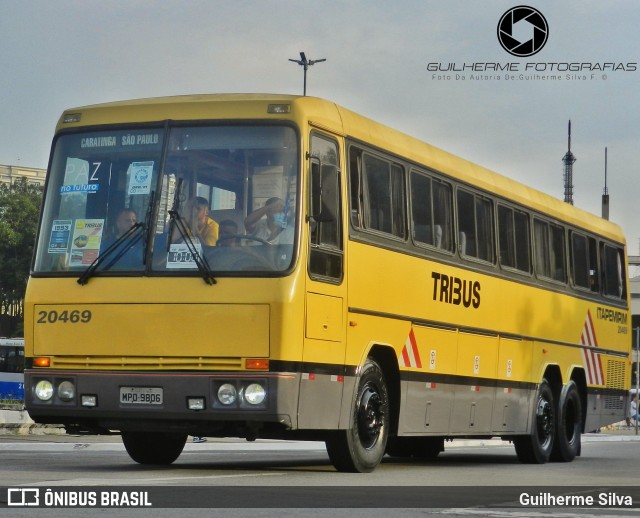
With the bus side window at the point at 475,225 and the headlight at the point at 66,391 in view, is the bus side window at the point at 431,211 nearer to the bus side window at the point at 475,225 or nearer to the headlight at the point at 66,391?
the bus side window at the point at 475,225

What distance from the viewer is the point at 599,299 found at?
2452 centimetres

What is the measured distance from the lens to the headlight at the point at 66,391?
14.4 m

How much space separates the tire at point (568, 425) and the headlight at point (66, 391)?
9.48 m

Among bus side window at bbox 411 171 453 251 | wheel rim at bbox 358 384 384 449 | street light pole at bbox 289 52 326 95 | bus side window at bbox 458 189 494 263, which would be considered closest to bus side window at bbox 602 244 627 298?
bus side window at bbox 458 189 494 263

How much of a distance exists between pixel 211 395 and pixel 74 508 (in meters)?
Result: 3.82

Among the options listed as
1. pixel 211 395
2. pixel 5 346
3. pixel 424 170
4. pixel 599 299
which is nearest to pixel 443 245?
pixel 424 170

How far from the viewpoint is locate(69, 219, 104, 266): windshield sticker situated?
47.8ft

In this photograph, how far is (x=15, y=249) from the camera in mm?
98938

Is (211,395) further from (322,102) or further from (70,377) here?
(322,102)

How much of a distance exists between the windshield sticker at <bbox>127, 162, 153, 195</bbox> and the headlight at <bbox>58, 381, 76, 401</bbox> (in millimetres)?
1851

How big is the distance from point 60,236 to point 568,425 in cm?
1037

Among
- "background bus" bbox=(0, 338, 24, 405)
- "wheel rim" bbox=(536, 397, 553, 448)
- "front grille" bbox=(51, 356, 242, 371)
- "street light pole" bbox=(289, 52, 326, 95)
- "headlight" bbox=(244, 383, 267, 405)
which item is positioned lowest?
"headlight" bbox=(244, 383, 267, 405)

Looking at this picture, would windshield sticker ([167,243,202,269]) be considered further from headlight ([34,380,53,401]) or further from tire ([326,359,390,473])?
tire ([326,359,390,473])

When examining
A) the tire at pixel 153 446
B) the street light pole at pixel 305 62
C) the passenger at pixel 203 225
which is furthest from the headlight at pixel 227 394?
the street light pole at pixel 305 62
